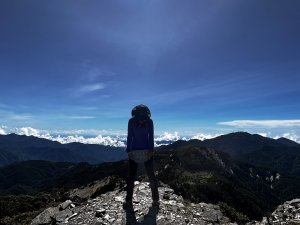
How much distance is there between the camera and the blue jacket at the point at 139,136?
50.9 feet

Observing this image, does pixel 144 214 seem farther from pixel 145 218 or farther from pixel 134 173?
pixel 134 173

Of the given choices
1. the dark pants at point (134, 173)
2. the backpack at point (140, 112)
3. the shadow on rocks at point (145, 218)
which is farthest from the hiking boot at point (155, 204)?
the backpack at point (140, 112)

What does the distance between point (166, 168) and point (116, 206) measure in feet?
549

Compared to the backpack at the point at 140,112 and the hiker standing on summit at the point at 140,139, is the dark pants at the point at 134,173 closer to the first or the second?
the hiker standing on summit at the point at 140,139

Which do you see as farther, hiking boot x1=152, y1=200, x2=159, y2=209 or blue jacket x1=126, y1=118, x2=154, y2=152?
hiking boot x1=152, y1=200, x2=159, y2=209

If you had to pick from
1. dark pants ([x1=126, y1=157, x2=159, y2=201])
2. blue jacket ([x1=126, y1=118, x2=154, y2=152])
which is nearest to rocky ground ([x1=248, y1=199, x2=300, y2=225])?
dark pants ([x1=126, y1=157, x2=159, y2=201])

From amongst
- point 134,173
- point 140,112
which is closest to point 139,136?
point 140,112

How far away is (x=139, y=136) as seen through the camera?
15.6m

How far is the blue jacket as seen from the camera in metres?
15.5

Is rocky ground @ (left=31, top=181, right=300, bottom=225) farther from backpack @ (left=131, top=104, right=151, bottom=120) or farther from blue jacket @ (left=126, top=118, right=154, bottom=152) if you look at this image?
backpack @ (left=131, top=104, right=151, bottom=120)

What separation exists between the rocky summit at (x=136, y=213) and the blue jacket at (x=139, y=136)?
341 cm

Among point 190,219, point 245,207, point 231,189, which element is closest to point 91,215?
point 190,219

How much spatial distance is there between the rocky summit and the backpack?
4944mm

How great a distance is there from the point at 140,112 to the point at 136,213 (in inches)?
206
